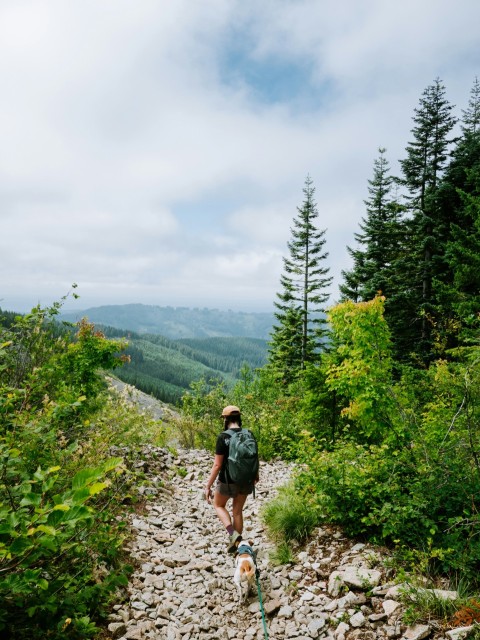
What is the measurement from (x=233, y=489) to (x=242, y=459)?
1.81 ft

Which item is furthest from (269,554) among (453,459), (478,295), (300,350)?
(300,350)

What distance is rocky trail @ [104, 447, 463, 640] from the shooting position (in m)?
3.56

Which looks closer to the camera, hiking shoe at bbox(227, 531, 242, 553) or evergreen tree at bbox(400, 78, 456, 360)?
hiking shoe at bbox(227, 531, 242, 553)

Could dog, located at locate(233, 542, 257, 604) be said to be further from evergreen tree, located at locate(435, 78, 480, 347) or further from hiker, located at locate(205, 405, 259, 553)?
evergreen tree, located at locate(435, 78, 480, 347)

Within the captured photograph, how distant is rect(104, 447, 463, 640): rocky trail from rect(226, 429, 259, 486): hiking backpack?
1235mm

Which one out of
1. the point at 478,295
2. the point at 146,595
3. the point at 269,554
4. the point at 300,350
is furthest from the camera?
the point at 300,350

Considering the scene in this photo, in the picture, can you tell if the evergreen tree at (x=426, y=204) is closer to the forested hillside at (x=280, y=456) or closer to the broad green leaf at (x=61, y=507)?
the forested hillside at (x=280, y=456)

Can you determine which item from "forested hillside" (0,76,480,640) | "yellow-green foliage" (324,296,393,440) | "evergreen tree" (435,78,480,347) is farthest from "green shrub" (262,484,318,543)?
"evergreen tree" (435,78,480,347)

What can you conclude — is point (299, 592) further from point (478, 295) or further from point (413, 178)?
point (413, 178)

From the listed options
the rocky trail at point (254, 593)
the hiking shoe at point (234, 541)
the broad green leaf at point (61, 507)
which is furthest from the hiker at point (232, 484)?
the broad green leaf at point (61, 507)

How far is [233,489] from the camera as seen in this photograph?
5168 millimetres

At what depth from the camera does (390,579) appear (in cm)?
394

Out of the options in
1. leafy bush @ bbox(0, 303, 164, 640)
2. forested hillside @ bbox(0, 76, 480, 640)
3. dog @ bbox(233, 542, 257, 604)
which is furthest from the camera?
dog @ bbox(233, 542, 257, 604)

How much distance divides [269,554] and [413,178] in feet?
82.5
